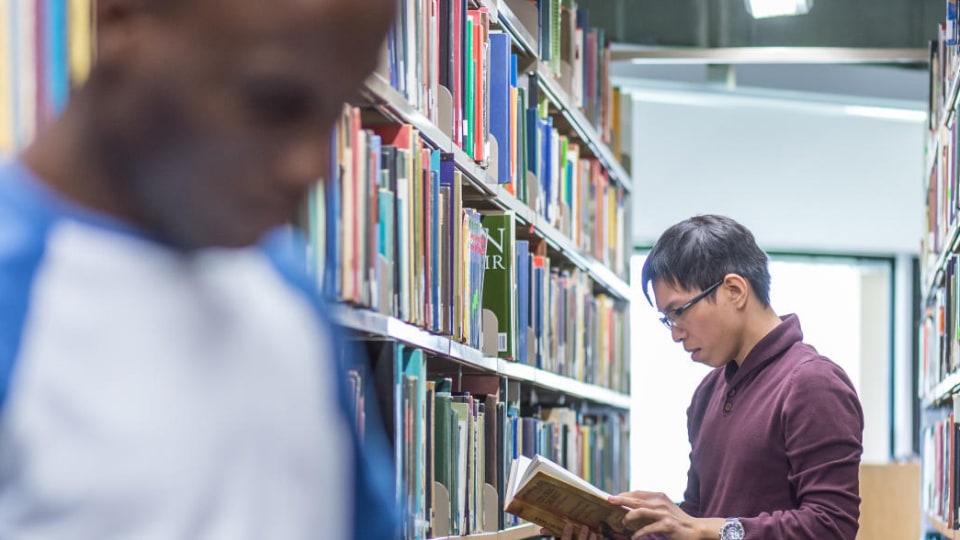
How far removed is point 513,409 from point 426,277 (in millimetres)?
1027

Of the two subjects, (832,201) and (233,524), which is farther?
(832,201)

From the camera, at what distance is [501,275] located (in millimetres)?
2953

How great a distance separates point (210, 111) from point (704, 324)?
2120mm

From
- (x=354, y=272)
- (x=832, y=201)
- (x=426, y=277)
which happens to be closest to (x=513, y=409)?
(x=426, y=277)

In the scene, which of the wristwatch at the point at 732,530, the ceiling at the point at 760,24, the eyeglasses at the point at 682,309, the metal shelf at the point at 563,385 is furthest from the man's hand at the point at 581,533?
the ceiling at the point at 760,24

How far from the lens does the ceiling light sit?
4.93 m

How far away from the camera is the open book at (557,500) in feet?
7.48

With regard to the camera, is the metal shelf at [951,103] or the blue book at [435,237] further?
the metal shelf at [951,103]

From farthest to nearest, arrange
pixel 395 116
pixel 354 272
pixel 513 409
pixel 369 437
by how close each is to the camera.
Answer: pixel 513 409, pixel 395 116, pixel 354 272, pixel 369 437

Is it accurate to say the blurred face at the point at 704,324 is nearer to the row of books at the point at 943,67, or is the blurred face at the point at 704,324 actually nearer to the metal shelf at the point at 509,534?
the metal shelf at the point at 509,534

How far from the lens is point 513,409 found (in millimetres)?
3203

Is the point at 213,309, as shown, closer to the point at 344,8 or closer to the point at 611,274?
the point at 344,8

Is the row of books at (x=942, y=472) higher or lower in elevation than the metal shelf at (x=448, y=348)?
lower

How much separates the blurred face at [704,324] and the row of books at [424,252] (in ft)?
1.34
